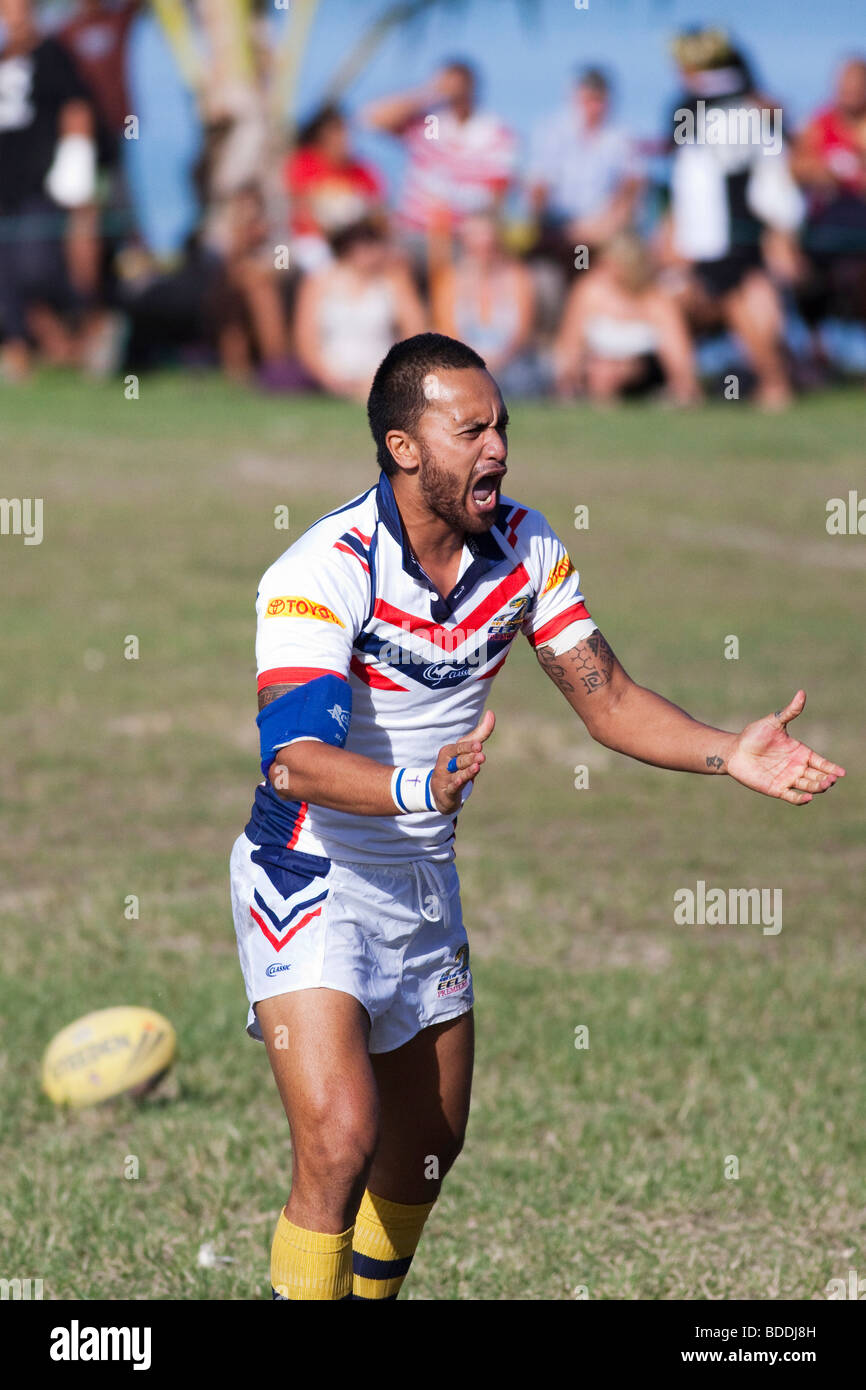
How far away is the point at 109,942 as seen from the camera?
7.87m

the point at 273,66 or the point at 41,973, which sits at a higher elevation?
the point at 273,66

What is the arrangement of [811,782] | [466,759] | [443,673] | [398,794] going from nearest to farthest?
[466,759]
[398,794]
[811,782]
[443,673]

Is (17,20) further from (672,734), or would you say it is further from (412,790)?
(412,790)

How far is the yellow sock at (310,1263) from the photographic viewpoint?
13.4 feet

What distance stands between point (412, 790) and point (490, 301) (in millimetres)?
18081

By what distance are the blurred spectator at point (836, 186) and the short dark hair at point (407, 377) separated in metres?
19.5

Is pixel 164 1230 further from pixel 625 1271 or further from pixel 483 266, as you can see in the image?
pixel 483 266

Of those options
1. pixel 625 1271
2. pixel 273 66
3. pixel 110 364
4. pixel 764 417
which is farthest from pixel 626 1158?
pixel 273 66

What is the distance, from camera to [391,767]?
13.2 feet

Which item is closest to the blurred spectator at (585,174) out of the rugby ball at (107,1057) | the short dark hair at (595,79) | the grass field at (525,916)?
the short dark hair at (595,79)

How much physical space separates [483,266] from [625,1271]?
56.8ft

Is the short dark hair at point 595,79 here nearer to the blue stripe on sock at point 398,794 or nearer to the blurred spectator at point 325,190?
the blurred spectator at point 325,190

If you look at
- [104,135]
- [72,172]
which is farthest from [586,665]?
[104,135]

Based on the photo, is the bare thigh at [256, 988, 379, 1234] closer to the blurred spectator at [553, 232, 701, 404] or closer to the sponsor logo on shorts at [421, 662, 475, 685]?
the sponsor logo on shorts at [421, 662, 475, 685]
